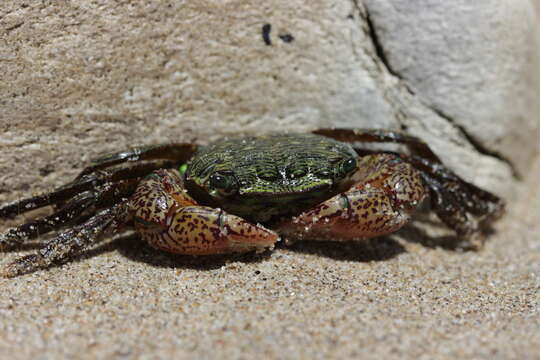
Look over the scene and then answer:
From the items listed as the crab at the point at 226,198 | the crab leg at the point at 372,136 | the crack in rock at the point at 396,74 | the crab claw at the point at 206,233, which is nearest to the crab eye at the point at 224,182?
the crab at the point at 226,198

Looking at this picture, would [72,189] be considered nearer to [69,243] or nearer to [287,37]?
[69,243]

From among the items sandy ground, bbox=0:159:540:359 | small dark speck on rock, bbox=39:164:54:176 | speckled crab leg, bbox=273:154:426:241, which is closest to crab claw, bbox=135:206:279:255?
sandy ground, bbox=0:159:540:359

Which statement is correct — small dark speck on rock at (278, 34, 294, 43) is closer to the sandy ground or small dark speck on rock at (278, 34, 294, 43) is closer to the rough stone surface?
the rough stone surface

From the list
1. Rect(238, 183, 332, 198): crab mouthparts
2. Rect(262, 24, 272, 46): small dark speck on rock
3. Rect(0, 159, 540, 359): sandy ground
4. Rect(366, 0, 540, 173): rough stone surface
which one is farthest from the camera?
Rect(366, 0, 540, 173): rough stone surface

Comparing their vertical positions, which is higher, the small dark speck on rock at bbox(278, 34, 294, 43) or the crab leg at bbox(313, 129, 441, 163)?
the small dark speck on rock at bbox(278, 34, 294, 43)

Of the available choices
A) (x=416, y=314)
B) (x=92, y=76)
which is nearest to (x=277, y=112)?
(x=92, y=76)

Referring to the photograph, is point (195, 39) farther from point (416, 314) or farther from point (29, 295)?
point (416, 314)

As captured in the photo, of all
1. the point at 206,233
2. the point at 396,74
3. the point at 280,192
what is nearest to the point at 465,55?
the point at 396,74
